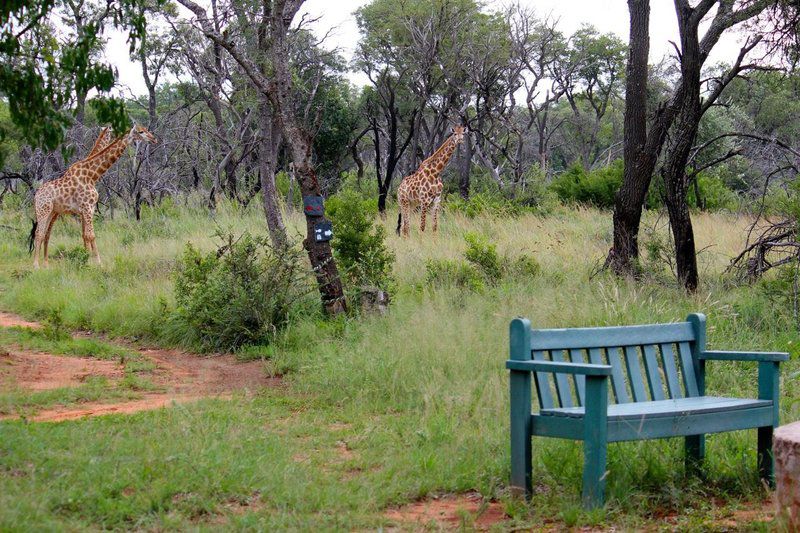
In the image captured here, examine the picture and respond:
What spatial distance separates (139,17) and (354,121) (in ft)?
84.2

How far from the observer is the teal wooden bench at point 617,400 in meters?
4.54

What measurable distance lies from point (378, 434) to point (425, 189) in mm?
12357

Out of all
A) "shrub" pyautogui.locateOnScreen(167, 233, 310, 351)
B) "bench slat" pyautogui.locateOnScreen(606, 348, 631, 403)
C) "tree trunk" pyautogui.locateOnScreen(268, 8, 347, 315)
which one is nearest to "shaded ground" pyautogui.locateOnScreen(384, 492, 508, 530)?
"bench slat" pyautogui.locateOnScreen(606, 348, 631, 403)

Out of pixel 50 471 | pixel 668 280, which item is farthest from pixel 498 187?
pixel 50 471

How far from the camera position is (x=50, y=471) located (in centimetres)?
488

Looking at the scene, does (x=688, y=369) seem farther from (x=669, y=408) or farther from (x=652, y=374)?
(x=669, y=408)

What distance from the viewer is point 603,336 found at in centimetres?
516

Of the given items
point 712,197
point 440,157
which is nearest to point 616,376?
point 440,157

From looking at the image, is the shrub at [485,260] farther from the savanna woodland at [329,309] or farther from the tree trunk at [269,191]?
the tree trunk at [269,191]

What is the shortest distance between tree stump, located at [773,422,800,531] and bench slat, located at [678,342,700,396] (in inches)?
54.0

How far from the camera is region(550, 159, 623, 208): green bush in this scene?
72.6 ft

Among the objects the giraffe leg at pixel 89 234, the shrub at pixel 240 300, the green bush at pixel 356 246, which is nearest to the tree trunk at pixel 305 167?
the shrub at pixel 240 300

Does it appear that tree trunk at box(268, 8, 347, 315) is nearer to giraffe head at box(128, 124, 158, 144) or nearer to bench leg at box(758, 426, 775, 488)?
bench leg at box(758, 426, 775, 488)

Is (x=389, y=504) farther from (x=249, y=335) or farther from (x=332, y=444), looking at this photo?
(x=249, y=335)
